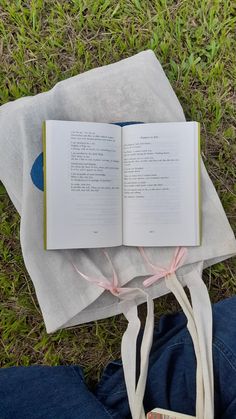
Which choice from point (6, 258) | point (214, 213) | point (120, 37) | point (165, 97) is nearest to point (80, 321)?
point (6, 258)

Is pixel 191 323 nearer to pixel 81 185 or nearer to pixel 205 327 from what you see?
pixel 205 327

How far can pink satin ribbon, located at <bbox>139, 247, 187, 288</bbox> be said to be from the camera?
97 cm

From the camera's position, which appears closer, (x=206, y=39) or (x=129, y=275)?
(x=129, y=275)

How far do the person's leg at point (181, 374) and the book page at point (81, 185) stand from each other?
233mm

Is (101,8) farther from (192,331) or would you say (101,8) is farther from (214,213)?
(192,331)

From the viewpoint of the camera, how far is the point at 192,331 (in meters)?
0.95

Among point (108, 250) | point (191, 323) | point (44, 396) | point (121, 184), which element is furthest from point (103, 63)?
point (44, 396)

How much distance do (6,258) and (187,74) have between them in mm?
563

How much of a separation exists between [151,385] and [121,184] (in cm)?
40

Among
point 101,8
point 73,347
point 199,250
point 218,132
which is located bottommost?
point 73,347

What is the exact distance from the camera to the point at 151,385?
3.13 feet

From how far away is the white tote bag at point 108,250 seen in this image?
948 millimetres

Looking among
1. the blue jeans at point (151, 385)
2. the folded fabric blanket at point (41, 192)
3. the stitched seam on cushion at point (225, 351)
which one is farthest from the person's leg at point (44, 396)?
the stitched seam on cushion at point (225, 351)

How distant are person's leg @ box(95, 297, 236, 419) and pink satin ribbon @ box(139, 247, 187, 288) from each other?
0.11m
